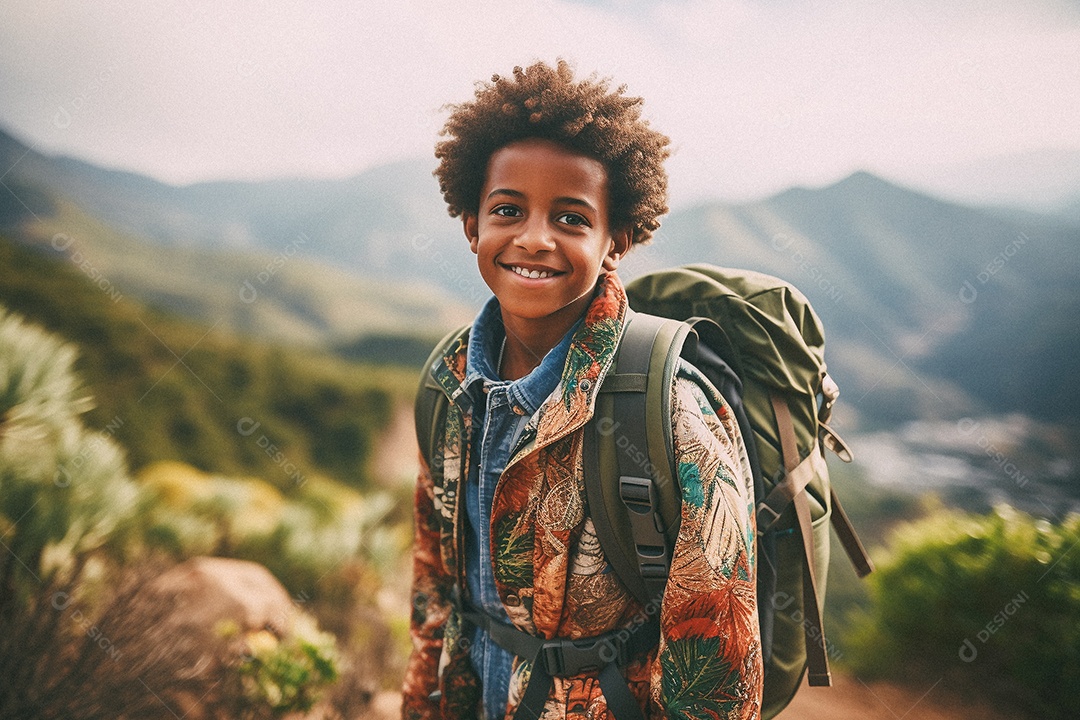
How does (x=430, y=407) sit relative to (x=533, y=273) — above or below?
below

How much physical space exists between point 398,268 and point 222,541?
3828 mm

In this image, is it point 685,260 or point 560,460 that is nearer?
point 560,460

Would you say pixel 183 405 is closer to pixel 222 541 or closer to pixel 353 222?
pixel 222 541

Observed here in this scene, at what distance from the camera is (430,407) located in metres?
1.68

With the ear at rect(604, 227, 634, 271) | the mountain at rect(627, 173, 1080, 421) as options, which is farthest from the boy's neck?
the mountain at rect(627, 173, 1080, 421)

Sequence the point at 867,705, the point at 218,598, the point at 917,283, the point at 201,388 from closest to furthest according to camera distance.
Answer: the point at 218,598 → the point at 867,705 → the point at 201,388 → the point at 917,283

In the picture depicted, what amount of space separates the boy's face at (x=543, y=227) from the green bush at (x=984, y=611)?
299 centimetres

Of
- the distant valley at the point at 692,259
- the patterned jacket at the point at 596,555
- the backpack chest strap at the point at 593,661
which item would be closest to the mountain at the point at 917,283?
the distant valley at the point at 692,259

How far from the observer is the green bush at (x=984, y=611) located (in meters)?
2.78

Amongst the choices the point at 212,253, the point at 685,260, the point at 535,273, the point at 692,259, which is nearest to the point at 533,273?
Result: the point at 535,273

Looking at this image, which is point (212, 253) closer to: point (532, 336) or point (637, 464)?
point (532, 336)

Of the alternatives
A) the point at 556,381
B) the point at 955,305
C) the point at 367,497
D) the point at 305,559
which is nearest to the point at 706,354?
the point at 556,381

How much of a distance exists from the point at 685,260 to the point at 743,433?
5795mm

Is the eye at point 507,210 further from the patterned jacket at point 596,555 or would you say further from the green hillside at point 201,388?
the green hillside at point 201,388
